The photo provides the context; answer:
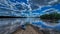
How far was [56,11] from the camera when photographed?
69.9 inches

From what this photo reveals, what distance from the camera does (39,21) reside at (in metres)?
1.78

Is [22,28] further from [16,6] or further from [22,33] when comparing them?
[16,6]

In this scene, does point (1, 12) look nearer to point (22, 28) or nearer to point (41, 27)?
point (22, 28)

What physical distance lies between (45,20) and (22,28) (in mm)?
332

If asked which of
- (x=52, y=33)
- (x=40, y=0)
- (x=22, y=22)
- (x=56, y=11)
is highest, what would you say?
(x=40, y=0)

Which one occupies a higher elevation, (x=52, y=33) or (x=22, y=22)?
(x=22, y=22)

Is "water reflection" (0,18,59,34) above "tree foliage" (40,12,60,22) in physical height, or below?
below

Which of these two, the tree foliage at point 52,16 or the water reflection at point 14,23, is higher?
the tree foliage at point 52,16

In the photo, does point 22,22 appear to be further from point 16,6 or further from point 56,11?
point 56,11

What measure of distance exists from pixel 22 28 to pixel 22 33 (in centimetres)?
7

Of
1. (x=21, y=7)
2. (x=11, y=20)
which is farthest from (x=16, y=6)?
(x=11, y=20)

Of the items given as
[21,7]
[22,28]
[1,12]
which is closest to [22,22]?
[22,28]

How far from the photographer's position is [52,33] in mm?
1751

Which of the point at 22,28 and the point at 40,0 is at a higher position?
the point at 40,0
